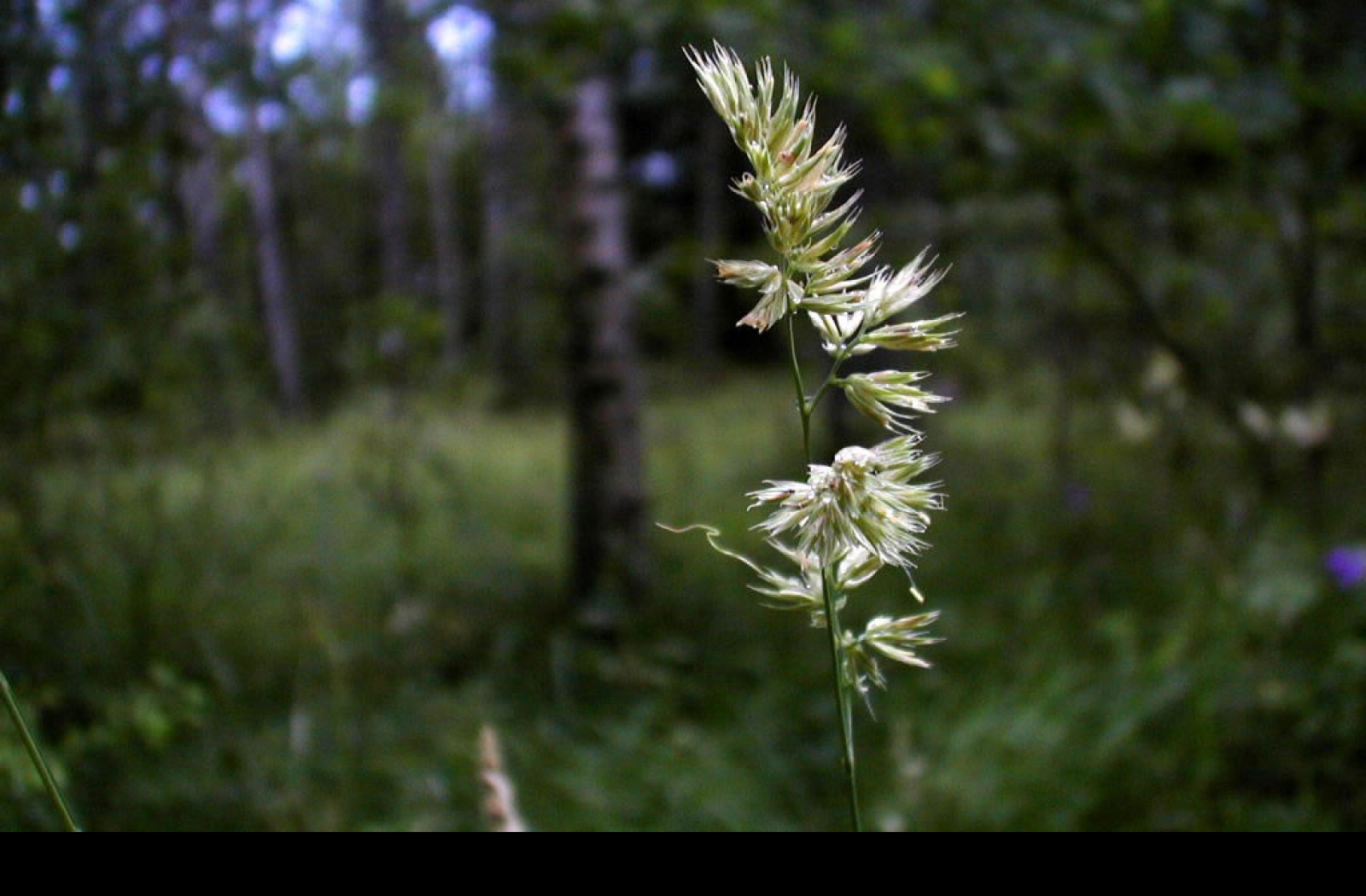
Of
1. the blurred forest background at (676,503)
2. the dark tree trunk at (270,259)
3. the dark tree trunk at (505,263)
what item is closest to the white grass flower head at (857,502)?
the blurred forest background at (676,503)

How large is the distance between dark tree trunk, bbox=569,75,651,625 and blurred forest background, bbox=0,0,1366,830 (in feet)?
0.06

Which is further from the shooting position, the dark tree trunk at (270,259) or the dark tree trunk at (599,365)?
the dark tree trunk at (270,259)

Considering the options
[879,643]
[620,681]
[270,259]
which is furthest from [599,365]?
[270,259]

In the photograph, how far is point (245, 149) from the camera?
17.0 m

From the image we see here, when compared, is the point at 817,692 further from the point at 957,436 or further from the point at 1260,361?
the point at 957,436

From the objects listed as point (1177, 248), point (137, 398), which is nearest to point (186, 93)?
point (137, 398)

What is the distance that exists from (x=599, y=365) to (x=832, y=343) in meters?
3.56

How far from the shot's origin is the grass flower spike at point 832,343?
676 mm

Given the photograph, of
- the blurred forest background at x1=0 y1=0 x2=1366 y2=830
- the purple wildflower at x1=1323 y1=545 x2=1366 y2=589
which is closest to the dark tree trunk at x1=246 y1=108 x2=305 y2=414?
the blurred forest background at x1=0 y1=0 x2=1366 y2=830

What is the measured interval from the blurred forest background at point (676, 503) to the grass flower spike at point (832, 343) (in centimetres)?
115

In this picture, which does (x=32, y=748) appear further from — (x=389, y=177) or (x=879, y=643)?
(x=389, y=177)

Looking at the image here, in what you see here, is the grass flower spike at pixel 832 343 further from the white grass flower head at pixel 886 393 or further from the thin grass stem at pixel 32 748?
the thin grass stem at pixel 32 748

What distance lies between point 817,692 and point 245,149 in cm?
1661

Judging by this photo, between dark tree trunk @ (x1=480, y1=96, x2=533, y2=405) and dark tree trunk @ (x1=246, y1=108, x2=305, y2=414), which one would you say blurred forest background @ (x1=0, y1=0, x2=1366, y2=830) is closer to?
dark tree trunk @ (x1=480, y1=96, x2=533, y2=405)
